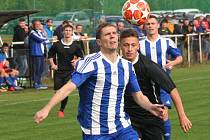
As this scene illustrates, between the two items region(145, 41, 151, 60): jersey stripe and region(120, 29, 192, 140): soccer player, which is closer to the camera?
region(120, 29, 192, 140): soccer player

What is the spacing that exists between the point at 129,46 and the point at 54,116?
850 cm

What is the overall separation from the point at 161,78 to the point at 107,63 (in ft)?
4.10

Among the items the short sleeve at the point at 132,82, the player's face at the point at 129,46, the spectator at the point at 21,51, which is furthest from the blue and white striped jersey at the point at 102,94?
the spectator at the point at 21,51

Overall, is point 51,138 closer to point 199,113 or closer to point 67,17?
point 199,113

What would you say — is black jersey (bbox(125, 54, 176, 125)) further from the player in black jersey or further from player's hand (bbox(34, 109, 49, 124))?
the player in black jersey

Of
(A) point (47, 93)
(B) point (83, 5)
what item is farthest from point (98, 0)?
(A) point (47, 93)

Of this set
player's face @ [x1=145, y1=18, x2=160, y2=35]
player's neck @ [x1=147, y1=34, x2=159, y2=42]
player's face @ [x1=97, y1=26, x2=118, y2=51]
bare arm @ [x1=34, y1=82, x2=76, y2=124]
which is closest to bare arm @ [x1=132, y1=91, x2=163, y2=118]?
player's face @ [x1=97, y1=26, x2=118, y2=51]

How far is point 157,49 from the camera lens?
41.8ft

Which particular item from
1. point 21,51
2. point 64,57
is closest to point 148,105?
point 64,57

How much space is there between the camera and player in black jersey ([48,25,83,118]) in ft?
57.9

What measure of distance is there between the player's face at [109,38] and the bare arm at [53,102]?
550 mm

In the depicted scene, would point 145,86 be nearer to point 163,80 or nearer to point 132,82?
point 163,80

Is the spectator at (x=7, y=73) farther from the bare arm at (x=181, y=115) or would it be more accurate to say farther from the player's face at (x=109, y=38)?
the player's face at (x=109, y=38)

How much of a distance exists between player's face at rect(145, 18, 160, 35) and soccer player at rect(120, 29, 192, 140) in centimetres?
273
